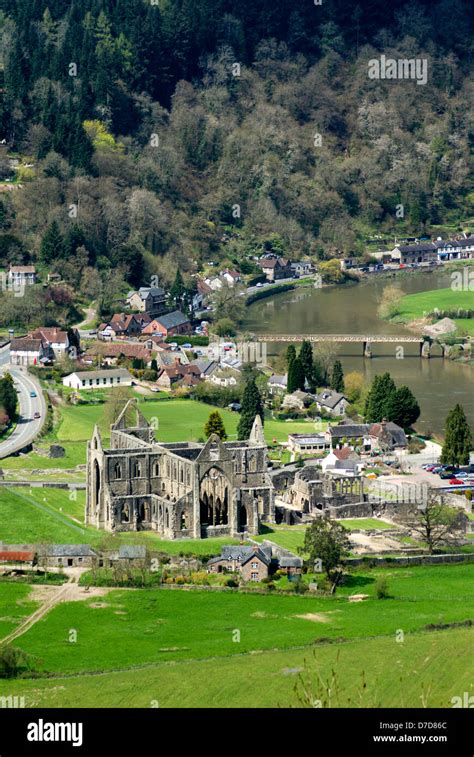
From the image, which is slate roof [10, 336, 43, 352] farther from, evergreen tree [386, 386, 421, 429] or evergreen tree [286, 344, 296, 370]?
evergreen tree [386, 386, 421, 429]

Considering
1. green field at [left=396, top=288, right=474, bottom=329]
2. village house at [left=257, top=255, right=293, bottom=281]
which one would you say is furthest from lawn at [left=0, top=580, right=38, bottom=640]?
village house at [left=257, top=255, right=293, bottom=281]

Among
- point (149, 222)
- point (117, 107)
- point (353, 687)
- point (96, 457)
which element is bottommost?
point (353, 687)

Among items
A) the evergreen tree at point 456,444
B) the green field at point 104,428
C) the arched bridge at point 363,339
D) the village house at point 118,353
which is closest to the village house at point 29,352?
the village house at point 118,353

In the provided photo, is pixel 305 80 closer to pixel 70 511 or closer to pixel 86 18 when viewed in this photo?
pixel 86 18

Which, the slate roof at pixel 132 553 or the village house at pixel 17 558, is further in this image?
the slate roof at pixel 132 553

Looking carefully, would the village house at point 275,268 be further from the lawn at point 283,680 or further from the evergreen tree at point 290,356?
the lawn at point 283,680

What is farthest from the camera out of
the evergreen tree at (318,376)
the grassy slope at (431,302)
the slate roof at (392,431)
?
the grassy slope at (431,302)

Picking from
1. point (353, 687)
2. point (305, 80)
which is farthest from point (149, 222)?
point (353, 687)
